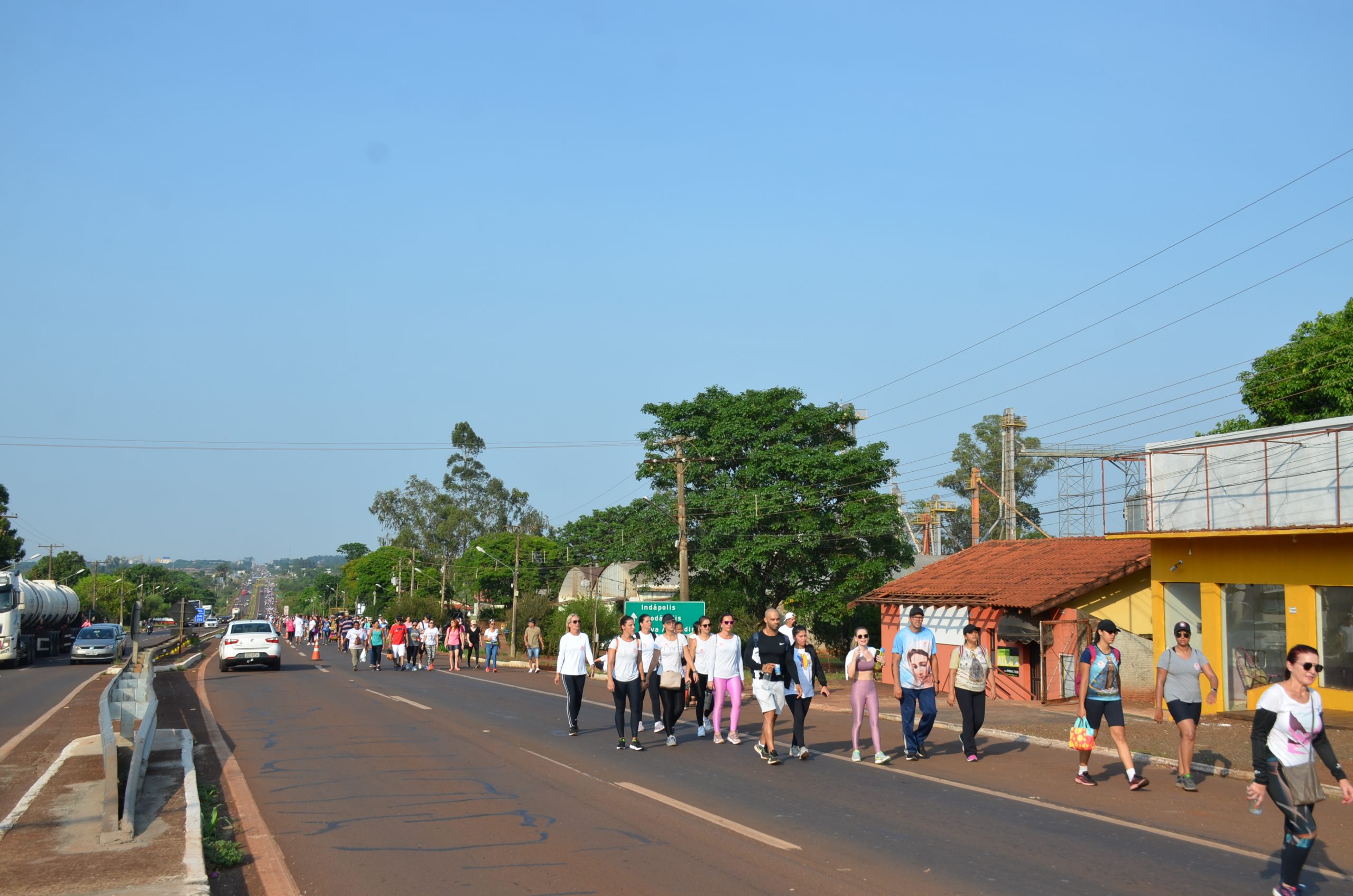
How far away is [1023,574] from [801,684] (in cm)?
1475

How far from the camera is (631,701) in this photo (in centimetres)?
1364

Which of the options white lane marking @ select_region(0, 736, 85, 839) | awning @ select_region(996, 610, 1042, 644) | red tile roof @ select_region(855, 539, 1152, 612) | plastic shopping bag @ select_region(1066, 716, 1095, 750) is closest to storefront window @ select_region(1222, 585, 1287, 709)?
red tile roof @ select_region(855, 539, 1152, 612)

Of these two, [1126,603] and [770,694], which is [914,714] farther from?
[1126,603]

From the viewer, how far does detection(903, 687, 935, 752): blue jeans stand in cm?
1269

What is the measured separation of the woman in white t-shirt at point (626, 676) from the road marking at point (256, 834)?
4424mm

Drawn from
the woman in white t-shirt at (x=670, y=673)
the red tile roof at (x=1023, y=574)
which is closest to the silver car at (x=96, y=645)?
the red tile roof at (x=1023, y=574)

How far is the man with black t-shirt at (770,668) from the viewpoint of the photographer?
12562mm

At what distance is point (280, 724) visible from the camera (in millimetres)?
15555

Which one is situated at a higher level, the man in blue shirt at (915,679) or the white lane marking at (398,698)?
the man in blue shirt at (915,679)

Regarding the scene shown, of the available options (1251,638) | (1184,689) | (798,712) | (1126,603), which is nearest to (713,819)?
(798,712)

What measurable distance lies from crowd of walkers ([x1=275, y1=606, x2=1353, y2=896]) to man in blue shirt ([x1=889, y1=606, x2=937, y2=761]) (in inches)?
0.6

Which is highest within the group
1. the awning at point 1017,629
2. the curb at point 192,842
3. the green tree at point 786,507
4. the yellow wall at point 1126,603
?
the green tree at point 786,507

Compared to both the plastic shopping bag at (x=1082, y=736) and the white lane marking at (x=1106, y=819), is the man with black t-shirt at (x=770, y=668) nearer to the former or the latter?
the white lane marking at (x=1106, y=819)

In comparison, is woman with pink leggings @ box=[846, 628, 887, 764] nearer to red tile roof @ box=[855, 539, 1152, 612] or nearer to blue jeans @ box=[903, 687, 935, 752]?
blue jeans @ box=[903, 687, 935, 752]
